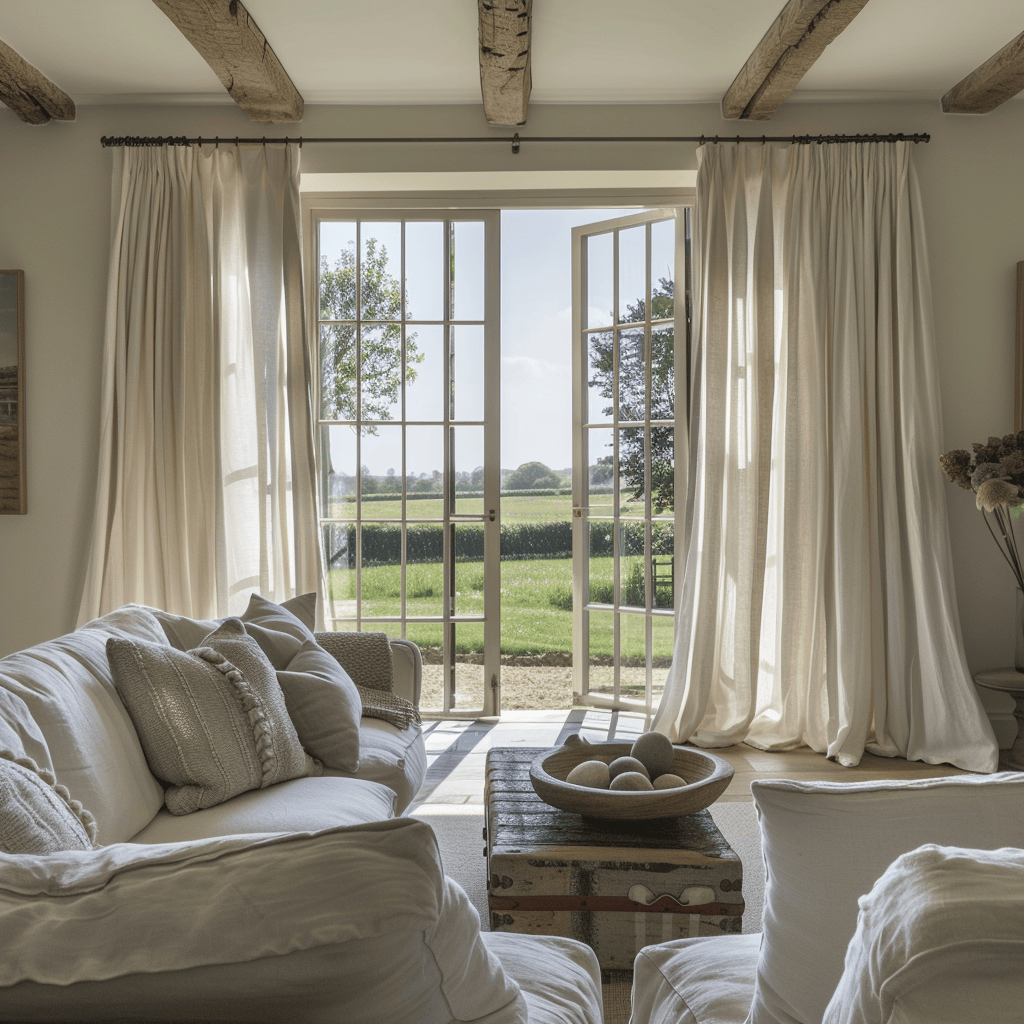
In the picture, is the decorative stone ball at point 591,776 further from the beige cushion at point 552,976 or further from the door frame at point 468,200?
the door frame at point 468,200

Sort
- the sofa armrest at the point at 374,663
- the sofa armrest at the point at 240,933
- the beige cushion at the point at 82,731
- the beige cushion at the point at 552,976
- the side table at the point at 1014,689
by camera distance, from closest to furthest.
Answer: the sofa armrest at the point at 240,933, the beige cushion at the point at 552,976, the beige cushion at the point at 82,731, the sofa armrest at the point at 374,663, the side table at the point at 1014,689

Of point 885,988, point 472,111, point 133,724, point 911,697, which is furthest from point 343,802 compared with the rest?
point 472,111

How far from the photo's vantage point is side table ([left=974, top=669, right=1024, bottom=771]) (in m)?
3.38

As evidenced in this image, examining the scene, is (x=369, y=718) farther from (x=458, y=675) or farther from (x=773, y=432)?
(x=773, y=432)

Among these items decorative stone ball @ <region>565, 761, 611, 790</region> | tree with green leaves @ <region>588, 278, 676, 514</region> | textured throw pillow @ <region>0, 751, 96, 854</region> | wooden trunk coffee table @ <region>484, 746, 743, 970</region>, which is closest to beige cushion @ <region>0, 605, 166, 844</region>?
textured throw pillow @ <region>0, 751, 96, 854</region>

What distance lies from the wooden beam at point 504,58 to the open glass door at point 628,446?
32.9 inches

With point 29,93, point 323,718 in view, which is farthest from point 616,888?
point 29,93

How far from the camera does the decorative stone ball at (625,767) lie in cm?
194

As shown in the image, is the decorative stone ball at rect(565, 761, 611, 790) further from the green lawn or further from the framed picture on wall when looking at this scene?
the framed picture on wall

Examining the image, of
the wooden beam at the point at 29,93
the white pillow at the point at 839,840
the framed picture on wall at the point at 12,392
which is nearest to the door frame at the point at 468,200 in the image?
the wooden beam at the point at 29,93

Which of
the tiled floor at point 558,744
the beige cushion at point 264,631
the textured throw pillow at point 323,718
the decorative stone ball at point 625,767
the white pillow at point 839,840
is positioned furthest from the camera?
the tiled floor at point 558,744

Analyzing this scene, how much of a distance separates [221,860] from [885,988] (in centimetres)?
46

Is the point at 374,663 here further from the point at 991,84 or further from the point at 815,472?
the point at 991,84

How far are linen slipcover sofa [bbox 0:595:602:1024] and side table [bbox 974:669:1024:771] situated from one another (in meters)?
2.63
